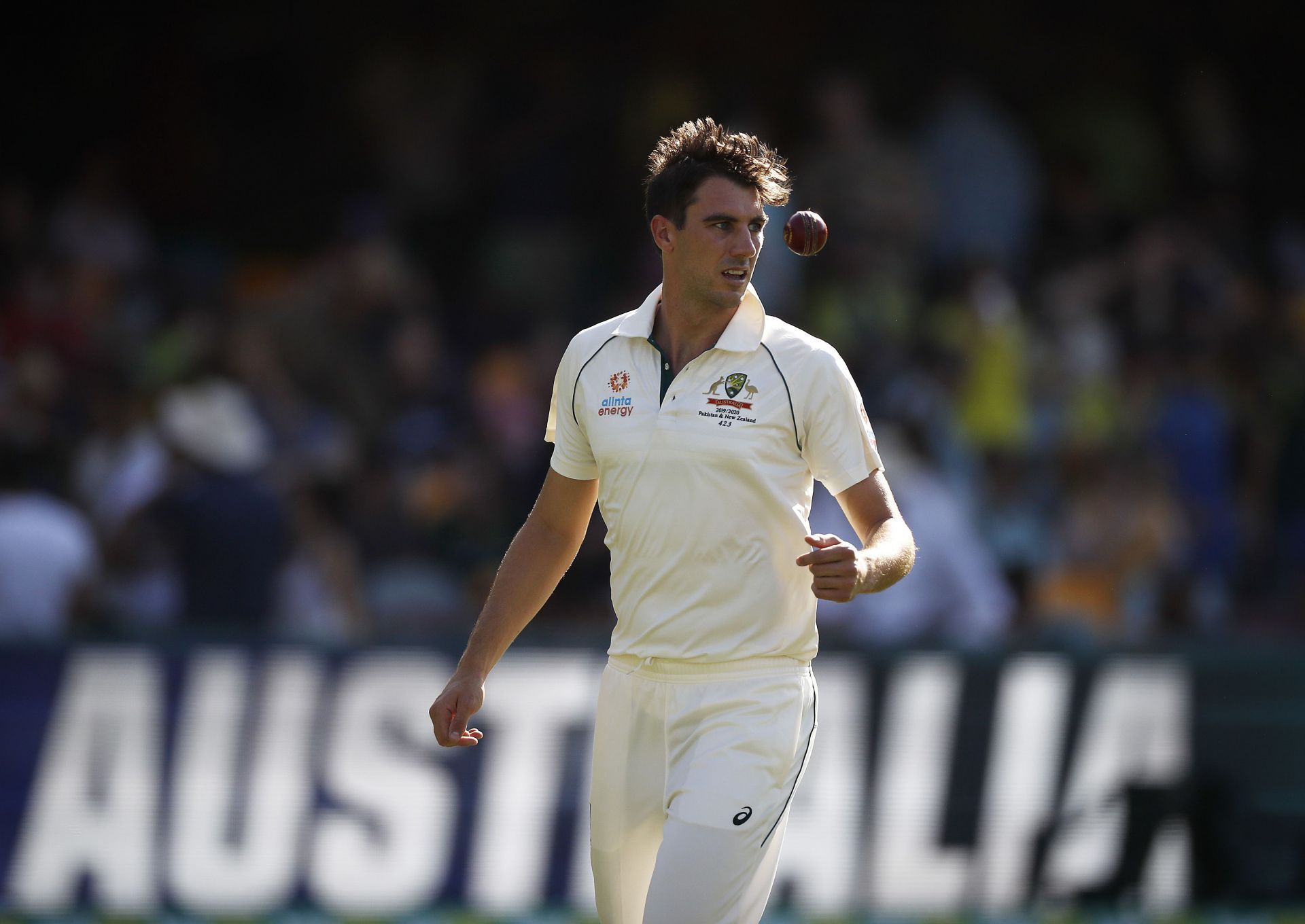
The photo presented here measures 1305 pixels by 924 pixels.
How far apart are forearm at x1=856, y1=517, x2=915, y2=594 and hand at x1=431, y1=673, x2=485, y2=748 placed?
1.01 meters

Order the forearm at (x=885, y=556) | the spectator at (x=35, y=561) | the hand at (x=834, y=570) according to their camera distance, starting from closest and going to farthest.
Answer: the hand at (x=834, y=570) → the forearm at (x=885, y=556) → the spectator at (x=35, y=561)

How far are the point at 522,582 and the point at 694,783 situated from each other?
0.73 metres

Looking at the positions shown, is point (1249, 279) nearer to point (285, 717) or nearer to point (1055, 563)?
point (1055, 563)

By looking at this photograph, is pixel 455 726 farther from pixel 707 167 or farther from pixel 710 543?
pixel 707 167

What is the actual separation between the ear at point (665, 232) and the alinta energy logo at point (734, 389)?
340mm

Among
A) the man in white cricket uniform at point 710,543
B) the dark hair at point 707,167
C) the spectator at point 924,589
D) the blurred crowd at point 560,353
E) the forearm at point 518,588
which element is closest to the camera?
the man in white cricket uniform at point 710,543

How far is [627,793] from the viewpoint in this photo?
4.35 metres

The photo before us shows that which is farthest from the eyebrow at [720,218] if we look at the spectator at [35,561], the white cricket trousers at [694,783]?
the spectator at [35,561]

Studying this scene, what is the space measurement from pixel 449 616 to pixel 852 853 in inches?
101

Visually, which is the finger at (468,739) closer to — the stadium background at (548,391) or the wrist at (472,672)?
the wrist at (472,672)

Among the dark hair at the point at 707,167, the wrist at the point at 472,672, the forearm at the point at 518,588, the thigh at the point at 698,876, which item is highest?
the dark hair at the point at 707,167

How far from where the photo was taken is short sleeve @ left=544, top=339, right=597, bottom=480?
4527 millimetres

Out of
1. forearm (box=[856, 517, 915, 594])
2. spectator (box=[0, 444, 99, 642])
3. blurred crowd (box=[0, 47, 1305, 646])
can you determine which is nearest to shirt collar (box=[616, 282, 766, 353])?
forearm (box=[856, 517, 915, 594])

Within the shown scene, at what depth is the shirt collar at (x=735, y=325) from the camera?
4324mm
